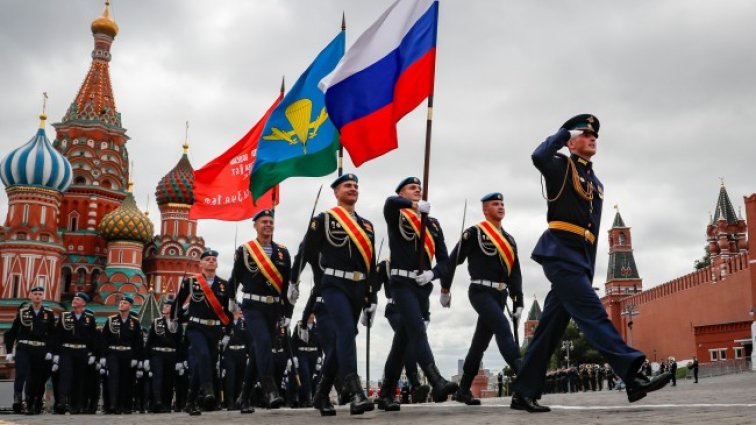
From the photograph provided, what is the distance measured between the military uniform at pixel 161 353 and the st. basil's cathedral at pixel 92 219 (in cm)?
3745

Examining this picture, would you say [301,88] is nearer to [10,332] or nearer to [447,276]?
[447,276]

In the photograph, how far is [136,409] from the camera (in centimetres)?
1502

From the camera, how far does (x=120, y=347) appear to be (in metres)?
13.8

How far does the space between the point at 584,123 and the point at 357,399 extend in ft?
9.37

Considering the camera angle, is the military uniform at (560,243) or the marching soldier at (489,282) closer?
the military uniform at (560,243)

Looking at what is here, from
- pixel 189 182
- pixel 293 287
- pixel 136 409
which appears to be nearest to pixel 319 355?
pixel 136 409

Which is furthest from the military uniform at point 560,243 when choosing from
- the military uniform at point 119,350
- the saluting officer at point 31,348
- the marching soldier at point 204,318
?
the military uniform at point 119,350

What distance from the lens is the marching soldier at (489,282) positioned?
7477 mm

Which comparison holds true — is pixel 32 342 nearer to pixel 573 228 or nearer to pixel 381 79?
pixel 381 79

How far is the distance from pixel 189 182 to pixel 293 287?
195ft

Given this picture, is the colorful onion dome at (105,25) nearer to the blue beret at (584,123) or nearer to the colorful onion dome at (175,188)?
the colorful onion dome at (175,188)

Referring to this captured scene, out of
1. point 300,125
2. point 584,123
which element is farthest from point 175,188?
point 584,123

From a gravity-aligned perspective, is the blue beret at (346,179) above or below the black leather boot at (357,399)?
above

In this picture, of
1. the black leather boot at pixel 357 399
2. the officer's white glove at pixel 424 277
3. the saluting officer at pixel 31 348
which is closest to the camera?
the black leather boot at pixel 357 399
